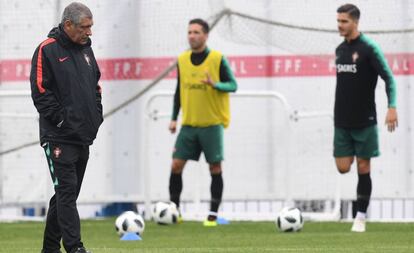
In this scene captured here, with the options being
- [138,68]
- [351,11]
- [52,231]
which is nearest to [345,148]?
[351,11]

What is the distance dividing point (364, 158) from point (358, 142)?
0.56 ft

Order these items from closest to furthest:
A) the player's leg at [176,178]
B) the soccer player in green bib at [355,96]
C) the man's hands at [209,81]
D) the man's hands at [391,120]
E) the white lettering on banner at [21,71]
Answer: the man's hands at [391,120] → the soccer player in green bib at [355,96] → the man's hands at [209,81] → the player's leg at [176,178] → the white lettering on banner at [21,71]

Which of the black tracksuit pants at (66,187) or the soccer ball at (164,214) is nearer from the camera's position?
the black tracksuit pants at (66,187)

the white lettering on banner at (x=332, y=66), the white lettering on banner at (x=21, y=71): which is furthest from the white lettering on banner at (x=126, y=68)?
the white lettering on banner at (x=332, y=66)

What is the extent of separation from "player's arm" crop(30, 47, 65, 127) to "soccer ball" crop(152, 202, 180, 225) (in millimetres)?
5323

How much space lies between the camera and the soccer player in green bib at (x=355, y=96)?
11969 millimetres

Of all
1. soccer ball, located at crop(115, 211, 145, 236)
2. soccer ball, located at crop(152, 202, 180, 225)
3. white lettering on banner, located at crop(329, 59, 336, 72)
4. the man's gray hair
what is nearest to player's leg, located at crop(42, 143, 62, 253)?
the man's gray hair

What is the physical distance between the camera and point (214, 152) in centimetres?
1335

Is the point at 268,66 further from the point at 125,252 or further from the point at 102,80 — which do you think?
the point at 125,252

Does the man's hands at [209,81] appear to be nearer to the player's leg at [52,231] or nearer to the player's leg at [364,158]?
the player's leg at [364,158]

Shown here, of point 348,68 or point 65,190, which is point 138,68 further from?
point 65,190

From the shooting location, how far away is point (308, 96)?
1530 cm

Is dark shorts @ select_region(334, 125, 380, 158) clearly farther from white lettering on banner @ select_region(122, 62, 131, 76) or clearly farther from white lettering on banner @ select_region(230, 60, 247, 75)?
white lettering on banner @ select_region(122, 62, 131, 76)

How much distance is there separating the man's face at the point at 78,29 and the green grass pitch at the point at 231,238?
82.9 inches
